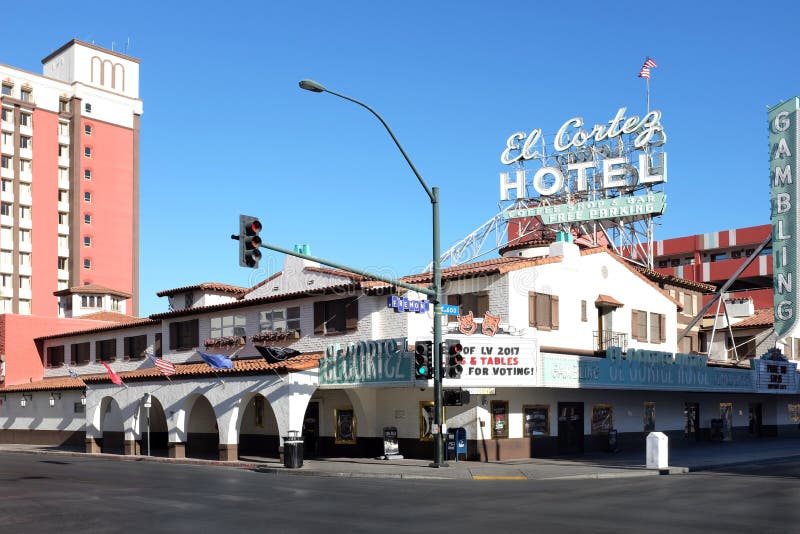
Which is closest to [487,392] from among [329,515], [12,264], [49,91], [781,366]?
[329,515]

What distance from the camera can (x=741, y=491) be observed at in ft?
74.5

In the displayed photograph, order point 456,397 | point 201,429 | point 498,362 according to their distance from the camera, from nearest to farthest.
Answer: point 456,397
point 498,362
point 201,429

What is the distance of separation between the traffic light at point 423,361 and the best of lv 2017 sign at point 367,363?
9.73 feet

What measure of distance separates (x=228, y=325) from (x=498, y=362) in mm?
16319

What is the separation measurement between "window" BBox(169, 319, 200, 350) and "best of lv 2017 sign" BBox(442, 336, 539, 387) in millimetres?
17944

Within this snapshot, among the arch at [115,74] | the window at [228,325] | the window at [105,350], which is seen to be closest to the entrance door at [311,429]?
the window at [228,325]

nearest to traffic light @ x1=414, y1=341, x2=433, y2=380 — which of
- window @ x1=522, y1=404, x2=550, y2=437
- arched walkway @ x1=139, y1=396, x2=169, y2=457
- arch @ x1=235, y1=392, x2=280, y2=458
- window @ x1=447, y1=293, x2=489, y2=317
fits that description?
window @ x1=447, y1=293, x2=489, y2=317

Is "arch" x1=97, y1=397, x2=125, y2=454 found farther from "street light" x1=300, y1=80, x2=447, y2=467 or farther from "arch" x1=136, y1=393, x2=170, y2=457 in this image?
"street light" x1=300, y1=80, x2=447, y2=467

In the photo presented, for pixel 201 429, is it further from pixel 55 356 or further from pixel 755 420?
pixel 755 420

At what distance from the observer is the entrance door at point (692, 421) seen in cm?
4797

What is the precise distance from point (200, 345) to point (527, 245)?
1710 cm

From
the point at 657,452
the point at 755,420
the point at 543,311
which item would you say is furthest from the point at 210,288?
the point at 755,420

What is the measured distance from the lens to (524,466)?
105 ft

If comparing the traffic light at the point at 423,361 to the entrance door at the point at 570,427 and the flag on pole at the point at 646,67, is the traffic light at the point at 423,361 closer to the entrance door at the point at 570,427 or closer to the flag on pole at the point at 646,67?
the entrance door at the point at 570,427
